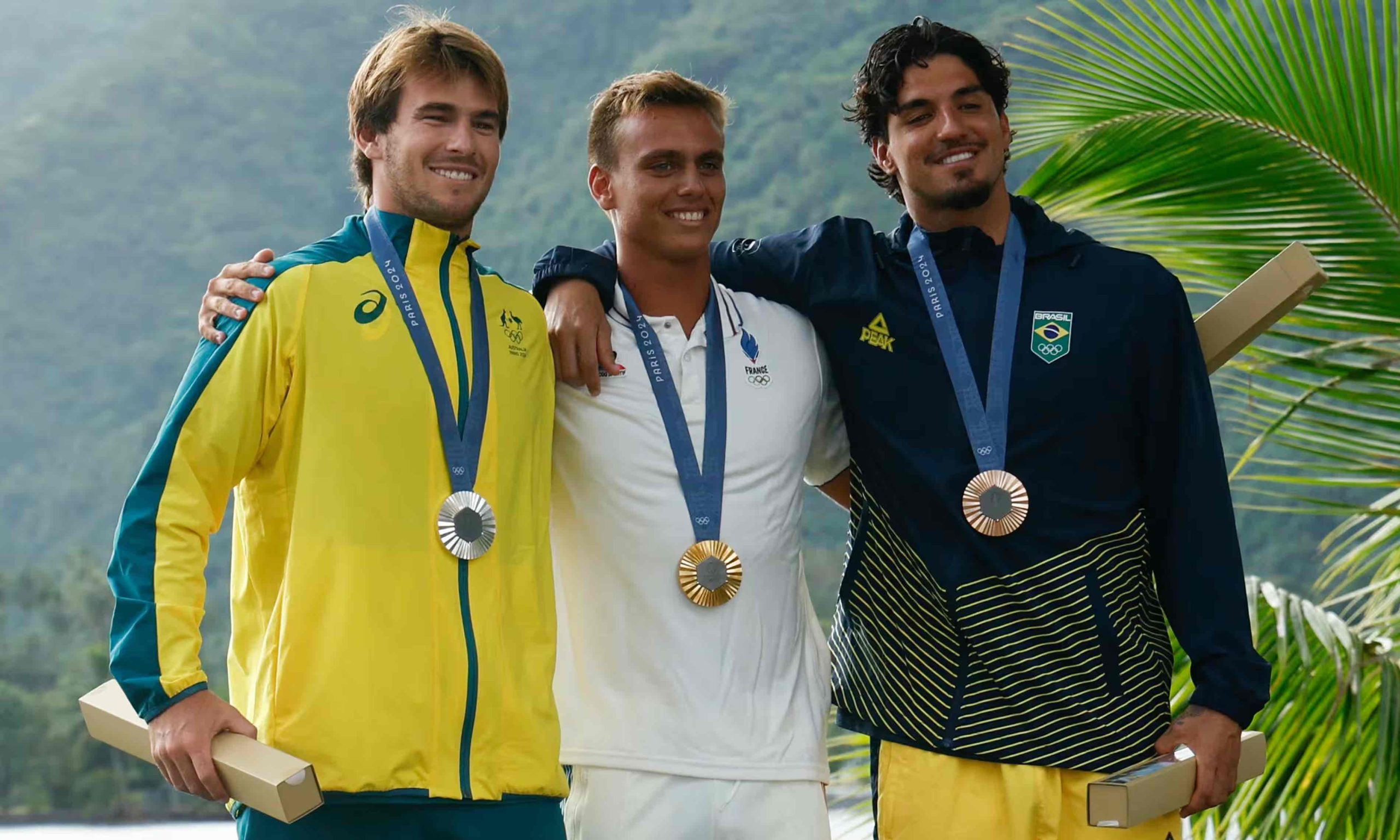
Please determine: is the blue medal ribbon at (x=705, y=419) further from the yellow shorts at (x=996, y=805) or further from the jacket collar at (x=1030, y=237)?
the yellow shorts at (x=996, y=805)

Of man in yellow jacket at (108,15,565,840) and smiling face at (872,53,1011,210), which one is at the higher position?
smiling face at (872,53,1011,210)

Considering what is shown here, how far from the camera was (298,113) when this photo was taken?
19703 millimetres

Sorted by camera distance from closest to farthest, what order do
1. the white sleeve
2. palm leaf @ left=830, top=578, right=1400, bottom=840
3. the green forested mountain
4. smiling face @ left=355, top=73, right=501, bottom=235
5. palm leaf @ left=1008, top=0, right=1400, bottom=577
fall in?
smiling face @ left=355, top=73, right=501, bottom=235 → the white sleeve → palm leaf @ left=830, top=578, right=1400, bottom=840 → palm leaf @ left=1008, top=0, right=1400, bottom=577 → the green forested mountain

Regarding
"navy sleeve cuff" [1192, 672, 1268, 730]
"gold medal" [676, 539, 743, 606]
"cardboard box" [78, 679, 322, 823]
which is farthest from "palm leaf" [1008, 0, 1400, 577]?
"cardboard box" [78, 679, 322, 823]

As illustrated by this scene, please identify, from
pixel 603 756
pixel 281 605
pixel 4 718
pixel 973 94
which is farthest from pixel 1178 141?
pixel 4 718

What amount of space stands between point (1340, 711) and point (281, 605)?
6.62 feet

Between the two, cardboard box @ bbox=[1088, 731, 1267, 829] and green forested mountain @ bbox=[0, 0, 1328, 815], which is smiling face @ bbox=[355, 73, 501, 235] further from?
green forested mountain @ bbox=[0, 0, 1328, 815]

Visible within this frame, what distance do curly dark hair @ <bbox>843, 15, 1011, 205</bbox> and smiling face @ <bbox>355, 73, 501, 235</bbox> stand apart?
0.72 metres

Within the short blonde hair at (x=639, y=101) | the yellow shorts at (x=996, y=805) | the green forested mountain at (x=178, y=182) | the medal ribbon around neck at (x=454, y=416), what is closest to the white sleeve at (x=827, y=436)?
the short blonde hair at (x=639, y=101)

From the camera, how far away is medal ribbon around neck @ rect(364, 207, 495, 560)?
2.08m

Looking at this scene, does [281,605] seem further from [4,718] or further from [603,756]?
[4,718]

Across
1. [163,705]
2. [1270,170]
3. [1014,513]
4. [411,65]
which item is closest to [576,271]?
[411,65]

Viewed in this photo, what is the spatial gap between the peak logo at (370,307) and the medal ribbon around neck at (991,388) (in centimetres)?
89

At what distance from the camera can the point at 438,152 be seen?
89.0 inches
